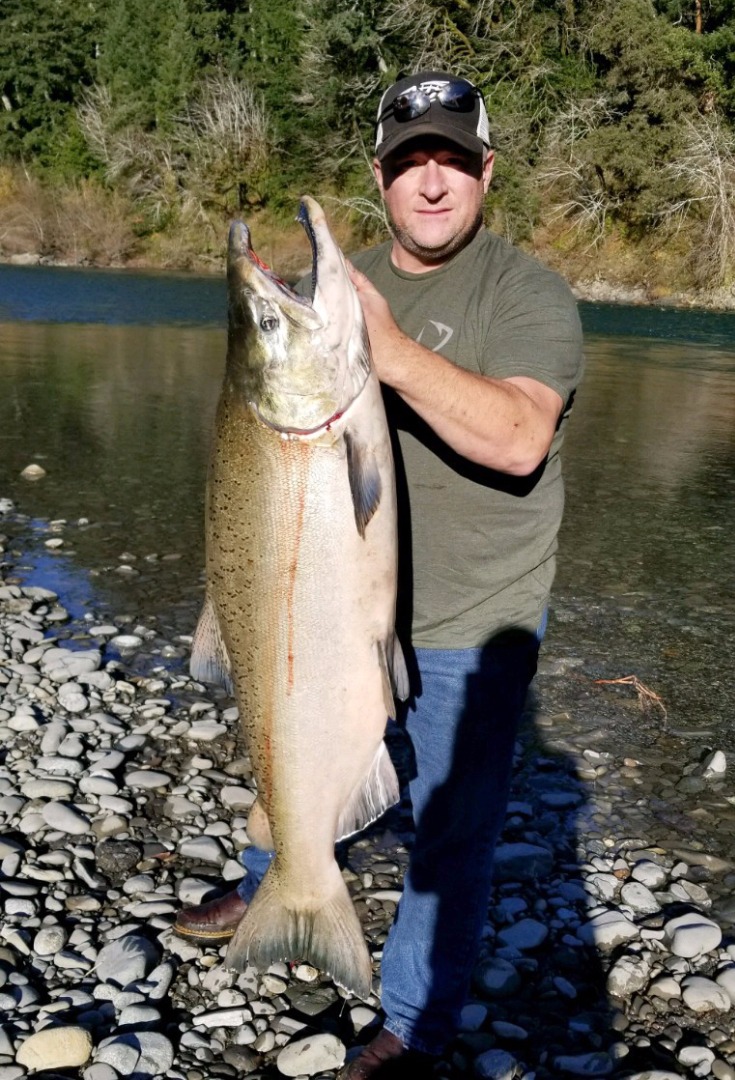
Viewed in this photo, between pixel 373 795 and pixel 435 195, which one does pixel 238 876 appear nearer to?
pixel 373 795

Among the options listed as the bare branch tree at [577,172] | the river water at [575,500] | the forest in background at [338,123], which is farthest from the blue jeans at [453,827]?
the bare branch tree at [577,172]

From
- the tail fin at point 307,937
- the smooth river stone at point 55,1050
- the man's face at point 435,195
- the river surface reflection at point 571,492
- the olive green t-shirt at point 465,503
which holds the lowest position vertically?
the river surface reflection at point 571,492

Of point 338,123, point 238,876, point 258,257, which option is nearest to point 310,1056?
point 238,876

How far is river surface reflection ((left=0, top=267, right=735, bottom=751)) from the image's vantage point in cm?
618

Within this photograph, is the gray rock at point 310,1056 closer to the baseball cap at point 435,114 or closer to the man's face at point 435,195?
the man's face at point 435,195

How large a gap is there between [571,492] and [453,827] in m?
7.44

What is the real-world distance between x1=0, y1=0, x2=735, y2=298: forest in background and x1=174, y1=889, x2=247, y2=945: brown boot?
2771 centimetres

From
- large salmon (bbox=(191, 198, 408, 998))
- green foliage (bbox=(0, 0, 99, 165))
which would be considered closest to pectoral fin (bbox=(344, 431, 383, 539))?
large salmon (bbox=(191, 198, 408, 998))

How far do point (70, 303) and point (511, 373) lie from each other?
89.4 feet

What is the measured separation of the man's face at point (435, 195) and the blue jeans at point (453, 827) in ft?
3.60

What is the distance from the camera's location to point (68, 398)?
1372cm

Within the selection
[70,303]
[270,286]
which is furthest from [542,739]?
[70,303]

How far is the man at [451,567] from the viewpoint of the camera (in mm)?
2598

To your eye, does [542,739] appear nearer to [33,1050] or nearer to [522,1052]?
[522,1052]
